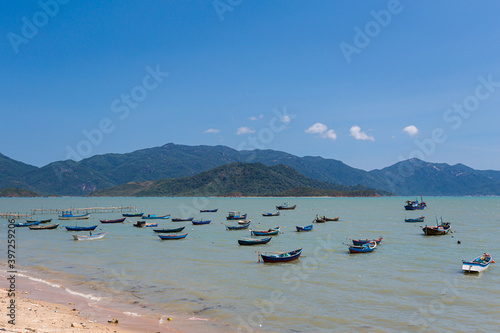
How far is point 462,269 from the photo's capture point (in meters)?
31.2

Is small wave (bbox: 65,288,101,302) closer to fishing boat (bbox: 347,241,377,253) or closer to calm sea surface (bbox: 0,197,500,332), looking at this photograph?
calm sea surface (bbox: 0,197,500,332)

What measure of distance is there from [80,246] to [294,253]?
29562 millimetres

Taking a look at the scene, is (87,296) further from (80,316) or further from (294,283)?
(294,283)

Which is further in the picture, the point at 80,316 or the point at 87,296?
the point at 87,296

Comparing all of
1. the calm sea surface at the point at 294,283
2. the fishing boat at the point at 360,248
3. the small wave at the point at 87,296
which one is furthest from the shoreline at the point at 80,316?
the fishing boat at the point at 360,248

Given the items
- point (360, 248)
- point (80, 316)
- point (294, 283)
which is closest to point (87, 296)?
point (80, 316)

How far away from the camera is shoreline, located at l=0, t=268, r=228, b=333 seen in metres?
16.4

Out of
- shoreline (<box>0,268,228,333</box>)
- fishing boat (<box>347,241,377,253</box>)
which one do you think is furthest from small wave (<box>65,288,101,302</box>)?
fishing boat (<box>347,241,377,253</box>)

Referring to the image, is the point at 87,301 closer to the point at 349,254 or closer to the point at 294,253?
the point at 294,253

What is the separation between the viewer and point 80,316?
19.1 metres

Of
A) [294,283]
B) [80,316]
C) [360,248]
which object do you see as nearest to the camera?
[80,316]

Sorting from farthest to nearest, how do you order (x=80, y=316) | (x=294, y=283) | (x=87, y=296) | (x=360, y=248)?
1. (x=360, y=248)
2. (x=294, y=283)
3. (x=87, y=296)
4. (x=80, y=316)

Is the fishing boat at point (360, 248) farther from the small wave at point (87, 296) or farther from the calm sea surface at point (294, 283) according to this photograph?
the small wave at point (87, 296)

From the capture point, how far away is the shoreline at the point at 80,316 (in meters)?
16.4
